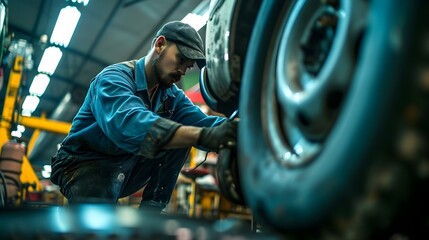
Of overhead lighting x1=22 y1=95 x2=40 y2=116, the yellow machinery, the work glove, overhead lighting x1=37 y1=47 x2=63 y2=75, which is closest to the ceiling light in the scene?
the yellow machinery

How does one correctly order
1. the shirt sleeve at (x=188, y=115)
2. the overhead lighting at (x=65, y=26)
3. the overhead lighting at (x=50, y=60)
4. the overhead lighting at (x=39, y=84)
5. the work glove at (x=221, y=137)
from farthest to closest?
1. the overhead lighting at (x=39, y=84)
2. the overhead lighting at (x=50, y=60)
3. the overhead lighting at (x=65, y=26)
4. the shirt sleeve at (x=188, y=115)
5. the work glove at (x=221, y=137)

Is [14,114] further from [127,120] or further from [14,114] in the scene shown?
[127,120]

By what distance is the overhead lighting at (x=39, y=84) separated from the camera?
12500 millimetres

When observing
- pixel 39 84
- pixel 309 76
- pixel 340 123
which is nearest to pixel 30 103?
pixel 39 84

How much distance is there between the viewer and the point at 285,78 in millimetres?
939

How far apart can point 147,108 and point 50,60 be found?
10.2 m

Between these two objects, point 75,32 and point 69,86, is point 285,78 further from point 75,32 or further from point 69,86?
point 69,86

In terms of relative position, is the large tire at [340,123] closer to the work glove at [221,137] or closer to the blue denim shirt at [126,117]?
the work glove at [221,137]

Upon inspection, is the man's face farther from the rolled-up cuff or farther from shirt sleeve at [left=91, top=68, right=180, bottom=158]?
the rolled-up cuff

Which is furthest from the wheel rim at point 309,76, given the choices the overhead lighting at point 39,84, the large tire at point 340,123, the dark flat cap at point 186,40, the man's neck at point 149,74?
the overhead lighting at point 39,84

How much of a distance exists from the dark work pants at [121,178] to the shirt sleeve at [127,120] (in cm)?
38

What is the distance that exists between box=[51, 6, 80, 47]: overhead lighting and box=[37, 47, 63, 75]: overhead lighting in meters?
0.43

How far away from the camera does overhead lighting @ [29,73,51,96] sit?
492 inches

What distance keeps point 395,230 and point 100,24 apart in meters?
8.96
